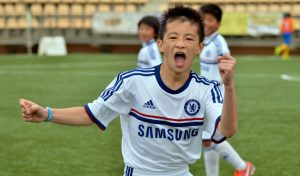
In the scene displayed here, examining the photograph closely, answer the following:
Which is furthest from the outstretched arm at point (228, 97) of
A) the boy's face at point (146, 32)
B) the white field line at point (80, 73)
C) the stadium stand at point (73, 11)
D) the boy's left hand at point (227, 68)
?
the stadium stand at point (73, 11)

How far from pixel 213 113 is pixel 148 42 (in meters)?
4.85

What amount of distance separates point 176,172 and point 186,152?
14cm

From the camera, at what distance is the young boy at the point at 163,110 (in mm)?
3582

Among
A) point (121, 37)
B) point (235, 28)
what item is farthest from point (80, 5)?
point (235, 28)

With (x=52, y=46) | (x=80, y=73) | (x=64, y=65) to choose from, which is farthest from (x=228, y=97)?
(x=52, y=46)

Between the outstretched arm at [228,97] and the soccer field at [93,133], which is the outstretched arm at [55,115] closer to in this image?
the outstretched arm at [228,97]

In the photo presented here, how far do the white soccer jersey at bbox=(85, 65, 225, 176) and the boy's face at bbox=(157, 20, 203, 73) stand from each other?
0.19m

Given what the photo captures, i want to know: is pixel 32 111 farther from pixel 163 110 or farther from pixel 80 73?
pixel 80 73

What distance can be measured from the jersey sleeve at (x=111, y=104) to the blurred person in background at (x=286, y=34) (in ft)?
76.0

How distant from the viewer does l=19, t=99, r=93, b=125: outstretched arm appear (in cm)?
354

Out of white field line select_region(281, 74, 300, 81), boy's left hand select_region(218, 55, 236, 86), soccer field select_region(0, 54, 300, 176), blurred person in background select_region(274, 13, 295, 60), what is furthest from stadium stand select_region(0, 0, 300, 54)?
boy's left hand select_region(218, 55, 236, 86)

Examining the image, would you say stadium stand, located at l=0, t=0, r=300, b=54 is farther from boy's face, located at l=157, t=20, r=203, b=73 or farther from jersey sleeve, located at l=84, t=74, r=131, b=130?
boy's face, located at l=157, t=20, r=203, b=73

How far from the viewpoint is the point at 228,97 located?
322cm

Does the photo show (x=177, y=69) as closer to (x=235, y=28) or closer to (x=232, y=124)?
(x=232, y=124)
